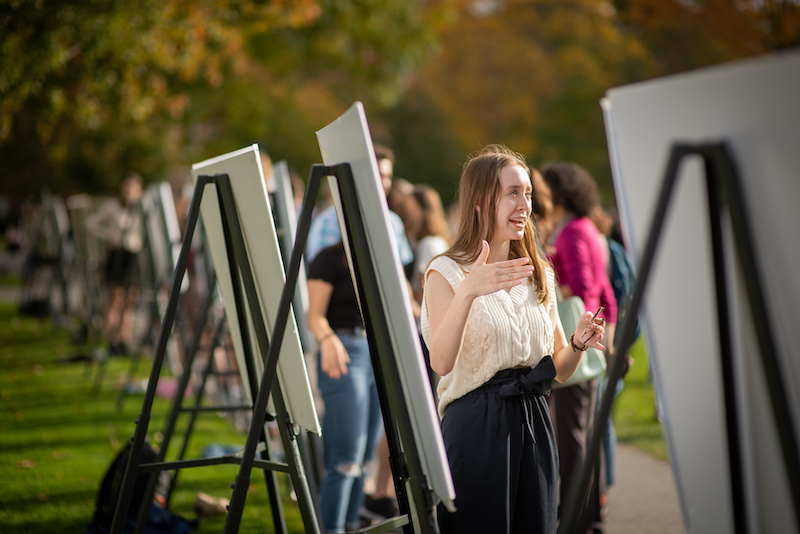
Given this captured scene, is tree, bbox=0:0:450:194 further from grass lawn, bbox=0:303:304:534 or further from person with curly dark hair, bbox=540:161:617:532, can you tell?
person with curly dark hair, bbox=540:161:617:532

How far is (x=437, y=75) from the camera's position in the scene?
31922 millimetres

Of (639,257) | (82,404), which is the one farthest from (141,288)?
(639,257)

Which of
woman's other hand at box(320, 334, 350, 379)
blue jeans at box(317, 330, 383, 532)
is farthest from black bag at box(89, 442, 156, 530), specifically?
woman's other hand at box(320, 334, 350, 379)

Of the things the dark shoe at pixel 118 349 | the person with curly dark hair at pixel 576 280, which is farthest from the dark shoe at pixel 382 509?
the dark shoe at pixel 118 349

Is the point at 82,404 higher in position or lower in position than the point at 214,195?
lower

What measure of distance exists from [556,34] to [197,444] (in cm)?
2944

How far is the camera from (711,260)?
1538 millimetres

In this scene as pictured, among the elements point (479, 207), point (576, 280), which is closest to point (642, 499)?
point (576, 280)

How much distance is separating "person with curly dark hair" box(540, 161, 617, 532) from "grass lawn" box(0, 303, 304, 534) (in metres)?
1.64

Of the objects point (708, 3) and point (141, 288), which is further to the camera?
point (708, 3)

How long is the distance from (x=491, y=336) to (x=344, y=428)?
58.6 inches

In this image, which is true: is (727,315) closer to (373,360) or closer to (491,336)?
(491,336)

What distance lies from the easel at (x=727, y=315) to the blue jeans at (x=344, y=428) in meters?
2.01

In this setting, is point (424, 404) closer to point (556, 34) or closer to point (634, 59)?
point (634, 59)
